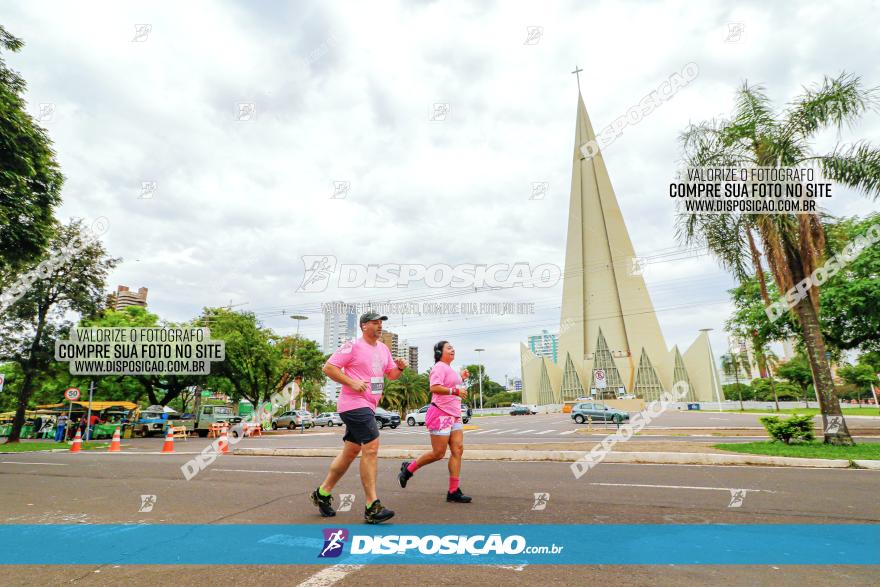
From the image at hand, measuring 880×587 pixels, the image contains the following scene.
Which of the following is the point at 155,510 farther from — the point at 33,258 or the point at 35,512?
the point at 33,258

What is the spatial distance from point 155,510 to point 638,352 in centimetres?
7651

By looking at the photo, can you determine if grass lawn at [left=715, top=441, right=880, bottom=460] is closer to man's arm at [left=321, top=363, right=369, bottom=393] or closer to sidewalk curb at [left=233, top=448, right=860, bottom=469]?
sidewalk curb at [left=233, top=448, right=860, bottom=469]

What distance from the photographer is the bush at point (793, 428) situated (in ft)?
37.5

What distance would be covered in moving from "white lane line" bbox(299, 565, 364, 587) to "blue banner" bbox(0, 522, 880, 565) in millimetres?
142

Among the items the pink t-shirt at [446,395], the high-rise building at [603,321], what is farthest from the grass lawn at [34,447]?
the high-rise building at [603,321]

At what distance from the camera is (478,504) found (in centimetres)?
496

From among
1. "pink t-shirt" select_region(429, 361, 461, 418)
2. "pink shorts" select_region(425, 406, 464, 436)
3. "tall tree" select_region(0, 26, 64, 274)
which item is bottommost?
"pink shorts" select_region(425, 406, 464, 436)

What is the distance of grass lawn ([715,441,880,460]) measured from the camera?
8.95 m

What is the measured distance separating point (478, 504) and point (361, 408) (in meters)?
1.85

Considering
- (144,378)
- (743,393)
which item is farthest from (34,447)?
(743,393)

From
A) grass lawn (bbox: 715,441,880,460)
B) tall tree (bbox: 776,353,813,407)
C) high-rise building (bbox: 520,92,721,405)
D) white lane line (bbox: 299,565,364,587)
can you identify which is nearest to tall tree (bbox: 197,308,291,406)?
grass lawn (bbox: 715,441,880,460)

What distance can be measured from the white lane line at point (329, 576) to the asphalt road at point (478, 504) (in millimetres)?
11

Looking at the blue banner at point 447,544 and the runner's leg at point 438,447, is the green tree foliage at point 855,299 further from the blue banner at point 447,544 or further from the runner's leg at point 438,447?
the runner's leg at point 438,447

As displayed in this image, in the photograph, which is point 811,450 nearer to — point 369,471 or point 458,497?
point 458,497
